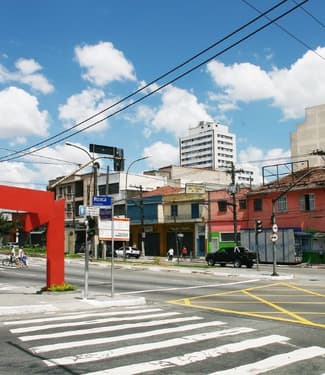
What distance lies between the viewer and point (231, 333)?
11.0 m

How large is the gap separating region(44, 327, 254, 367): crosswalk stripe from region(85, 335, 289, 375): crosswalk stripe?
29.4 inches

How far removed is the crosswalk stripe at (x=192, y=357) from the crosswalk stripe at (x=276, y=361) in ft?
2.51

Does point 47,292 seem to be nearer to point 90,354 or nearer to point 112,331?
point 112,331

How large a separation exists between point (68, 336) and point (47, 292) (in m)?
8.75

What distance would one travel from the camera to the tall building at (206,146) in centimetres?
11325

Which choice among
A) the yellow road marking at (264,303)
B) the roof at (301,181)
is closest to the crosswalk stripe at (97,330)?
the yellow road marking at (264,303)

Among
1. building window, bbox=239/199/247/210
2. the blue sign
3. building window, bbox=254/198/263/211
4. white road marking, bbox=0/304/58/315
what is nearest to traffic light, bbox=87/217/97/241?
the blue sign

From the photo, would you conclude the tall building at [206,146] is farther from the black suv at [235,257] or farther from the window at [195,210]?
the black suv at [235,257]

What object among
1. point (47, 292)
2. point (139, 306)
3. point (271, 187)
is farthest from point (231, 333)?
point (271, 187)

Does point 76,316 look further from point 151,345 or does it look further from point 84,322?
point 151,345

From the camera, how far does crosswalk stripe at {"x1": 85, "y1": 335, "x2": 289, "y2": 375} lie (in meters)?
7.72

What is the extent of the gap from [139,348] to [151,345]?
0.34 metres

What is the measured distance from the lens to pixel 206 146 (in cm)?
11650

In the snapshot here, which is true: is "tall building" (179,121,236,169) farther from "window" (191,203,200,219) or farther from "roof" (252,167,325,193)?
"roof" (252,167,325,193)
